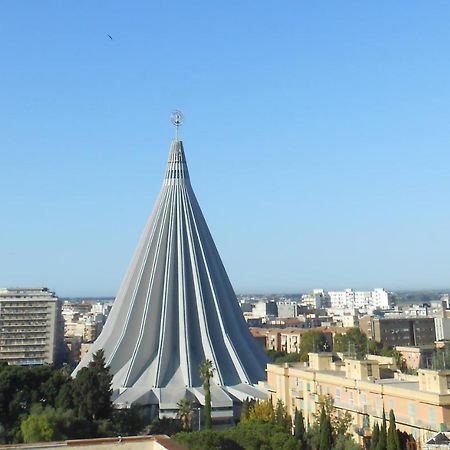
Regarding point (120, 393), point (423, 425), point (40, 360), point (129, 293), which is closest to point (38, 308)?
point (40, 360)

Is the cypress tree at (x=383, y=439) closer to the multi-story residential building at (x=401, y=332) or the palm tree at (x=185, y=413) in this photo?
the palm tree at (x=185, y=413)

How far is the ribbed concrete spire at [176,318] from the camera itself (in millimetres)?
31812

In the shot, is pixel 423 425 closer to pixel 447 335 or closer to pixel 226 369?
pixel 226 369

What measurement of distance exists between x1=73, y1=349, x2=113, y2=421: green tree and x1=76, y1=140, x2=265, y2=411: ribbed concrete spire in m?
5.67

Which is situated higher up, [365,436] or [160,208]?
[160,208]

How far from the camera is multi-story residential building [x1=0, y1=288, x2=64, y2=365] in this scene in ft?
188

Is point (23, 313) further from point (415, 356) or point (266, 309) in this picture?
point (266, 309)

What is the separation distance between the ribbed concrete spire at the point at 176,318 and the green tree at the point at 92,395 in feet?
18.6

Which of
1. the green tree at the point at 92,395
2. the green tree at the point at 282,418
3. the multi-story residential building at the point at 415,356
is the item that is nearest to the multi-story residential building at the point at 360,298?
the multi-story residential building at the point at 415,356

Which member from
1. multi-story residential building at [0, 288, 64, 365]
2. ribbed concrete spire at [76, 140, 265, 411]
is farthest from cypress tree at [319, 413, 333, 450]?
multi-story residential building at [0, 288, 64, 365]

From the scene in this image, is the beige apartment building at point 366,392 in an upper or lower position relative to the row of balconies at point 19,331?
lower

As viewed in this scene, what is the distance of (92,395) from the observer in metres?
23.6

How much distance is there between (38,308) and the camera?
5884cm

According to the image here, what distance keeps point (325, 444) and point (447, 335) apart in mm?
44493
